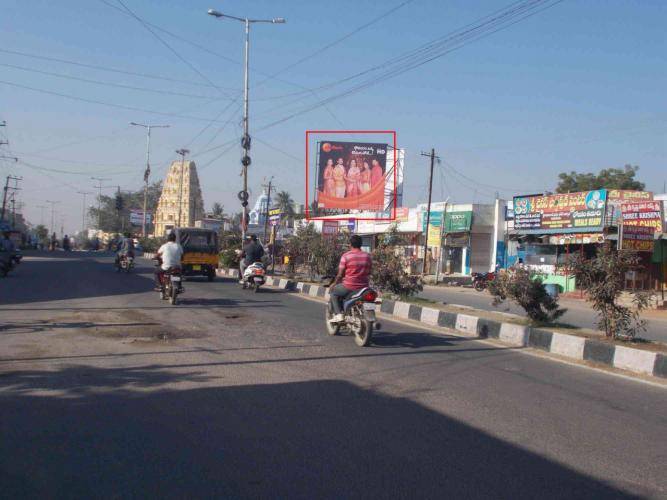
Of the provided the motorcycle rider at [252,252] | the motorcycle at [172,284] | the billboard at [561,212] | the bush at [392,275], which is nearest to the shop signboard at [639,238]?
the billboard at [561,212]

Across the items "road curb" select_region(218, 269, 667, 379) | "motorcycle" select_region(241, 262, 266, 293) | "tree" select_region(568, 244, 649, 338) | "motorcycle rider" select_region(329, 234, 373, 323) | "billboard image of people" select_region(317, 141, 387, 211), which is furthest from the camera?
"billboard image of people" select_region(317, 141, 387, 211)

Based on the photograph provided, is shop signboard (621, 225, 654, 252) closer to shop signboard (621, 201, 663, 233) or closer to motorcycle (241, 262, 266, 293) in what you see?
shop signboard (621, 201, 663, 233)

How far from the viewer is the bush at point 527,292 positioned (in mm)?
11484

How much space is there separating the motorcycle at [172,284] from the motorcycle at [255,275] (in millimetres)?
4140

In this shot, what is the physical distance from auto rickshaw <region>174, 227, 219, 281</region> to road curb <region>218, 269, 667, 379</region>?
9985mm

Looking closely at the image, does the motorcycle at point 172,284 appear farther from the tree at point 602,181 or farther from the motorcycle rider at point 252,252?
the tree at point 602,181

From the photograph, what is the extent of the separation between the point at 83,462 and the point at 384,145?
2681 centimetres

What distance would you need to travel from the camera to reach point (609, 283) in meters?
9.80

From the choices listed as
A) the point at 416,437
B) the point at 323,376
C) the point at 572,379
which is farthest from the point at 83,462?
the point at 572,379

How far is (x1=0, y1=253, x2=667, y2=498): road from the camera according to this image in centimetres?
425

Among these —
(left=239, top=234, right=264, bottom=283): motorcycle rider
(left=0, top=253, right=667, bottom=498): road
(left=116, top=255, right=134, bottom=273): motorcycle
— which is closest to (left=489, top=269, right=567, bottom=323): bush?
(left=0, top=253, right=667, bottom=498): road

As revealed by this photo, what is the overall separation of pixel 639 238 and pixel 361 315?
19.2 m

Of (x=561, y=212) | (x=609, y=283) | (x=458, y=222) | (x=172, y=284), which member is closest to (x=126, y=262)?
(x=172, y=284)

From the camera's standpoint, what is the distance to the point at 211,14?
2759 centimetres
